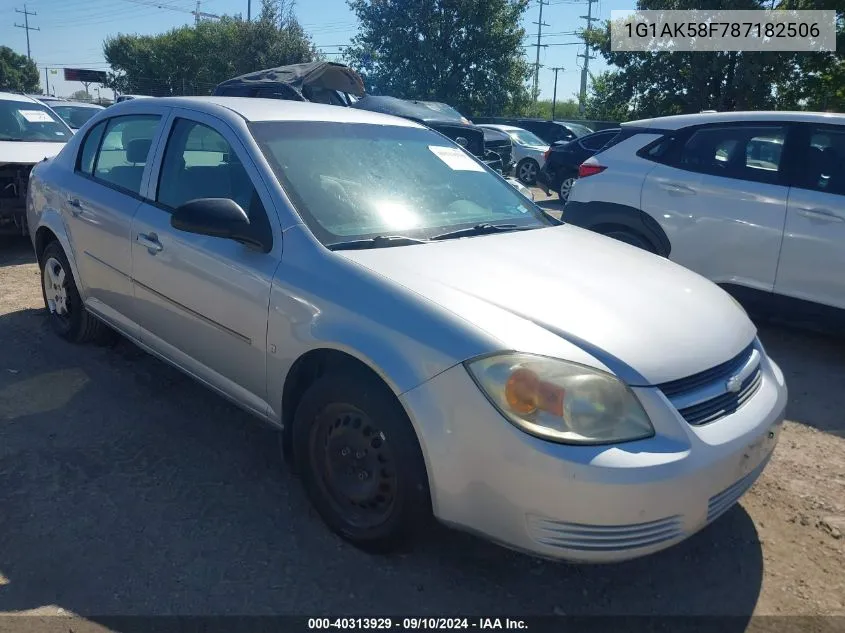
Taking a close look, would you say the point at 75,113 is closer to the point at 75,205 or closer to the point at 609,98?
the point at 75,205

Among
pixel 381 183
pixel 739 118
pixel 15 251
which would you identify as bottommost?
pixel 15 251

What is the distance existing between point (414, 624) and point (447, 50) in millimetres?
35862

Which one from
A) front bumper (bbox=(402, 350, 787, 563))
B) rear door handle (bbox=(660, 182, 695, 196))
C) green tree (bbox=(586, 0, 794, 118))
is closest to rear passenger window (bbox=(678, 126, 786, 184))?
rear door handle (bbox=(660, 182, 695, 196))

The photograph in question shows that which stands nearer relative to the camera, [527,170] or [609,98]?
[527,170]

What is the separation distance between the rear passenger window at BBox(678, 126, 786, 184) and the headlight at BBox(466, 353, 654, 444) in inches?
→ 142

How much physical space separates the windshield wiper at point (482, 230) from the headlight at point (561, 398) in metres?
0.99

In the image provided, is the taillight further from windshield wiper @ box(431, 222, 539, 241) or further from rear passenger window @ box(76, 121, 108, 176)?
rear passenger window @ box(76, 121, 108, 176)

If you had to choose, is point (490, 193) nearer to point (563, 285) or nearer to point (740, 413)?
point (563, 285)

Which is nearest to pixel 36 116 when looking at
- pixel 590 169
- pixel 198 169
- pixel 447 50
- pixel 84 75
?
pixel 198 169

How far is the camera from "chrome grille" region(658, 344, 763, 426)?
228cm

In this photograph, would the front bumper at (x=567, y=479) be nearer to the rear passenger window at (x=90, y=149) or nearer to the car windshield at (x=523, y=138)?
the rear passenger window at (x=90, y=149)

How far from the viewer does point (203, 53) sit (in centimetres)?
4406

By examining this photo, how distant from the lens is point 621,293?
2.67 metres

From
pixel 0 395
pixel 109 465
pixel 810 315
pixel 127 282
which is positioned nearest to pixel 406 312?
pixel 109 465
